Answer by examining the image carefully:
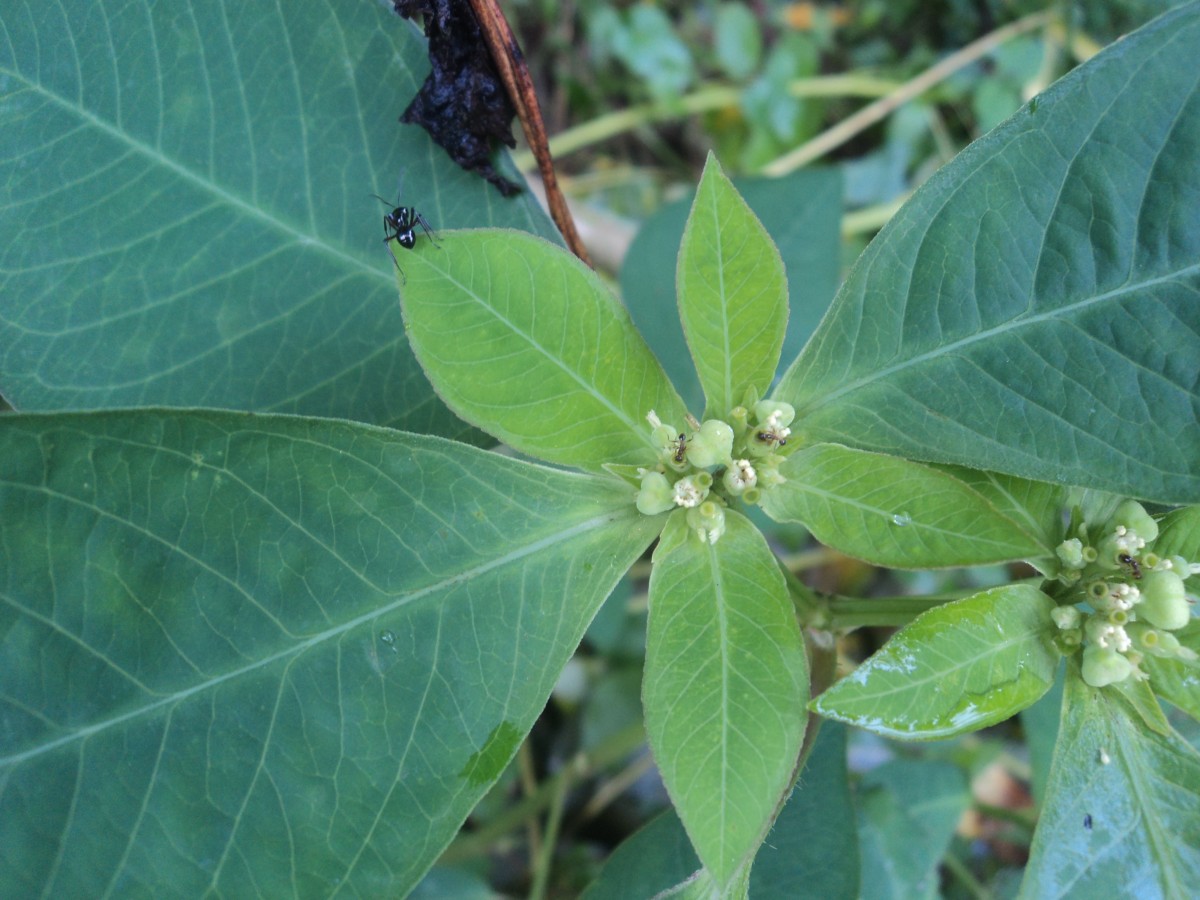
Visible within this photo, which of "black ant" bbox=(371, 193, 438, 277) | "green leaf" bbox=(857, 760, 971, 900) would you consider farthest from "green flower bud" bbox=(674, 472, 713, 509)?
"green leaf" bbox=(857, 760, 971, 900)

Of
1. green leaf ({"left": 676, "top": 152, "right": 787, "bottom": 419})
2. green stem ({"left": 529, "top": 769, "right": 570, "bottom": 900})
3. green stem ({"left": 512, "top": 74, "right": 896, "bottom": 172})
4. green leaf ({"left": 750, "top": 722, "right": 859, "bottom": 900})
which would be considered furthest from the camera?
green stem ({"left": 512, "top": 74, "right": 896, "bottom": 172})

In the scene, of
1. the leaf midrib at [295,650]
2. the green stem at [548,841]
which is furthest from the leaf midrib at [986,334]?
the green stem at [548,841]

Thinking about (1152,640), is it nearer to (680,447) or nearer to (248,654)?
(680,447)

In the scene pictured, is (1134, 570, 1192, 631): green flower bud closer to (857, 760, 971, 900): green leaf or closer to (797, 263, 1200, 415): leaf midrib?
(797, 263, 1200, 415): leaf midrib

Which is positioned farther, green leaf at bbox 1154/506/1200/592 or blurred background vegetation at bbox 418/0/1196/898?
blurred background vegetation at bbox 418/0/1196/898

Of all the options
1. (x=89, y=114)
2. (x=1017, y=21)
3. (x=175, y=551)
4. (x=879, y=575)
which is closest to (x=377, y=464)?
(x=175, y=551)

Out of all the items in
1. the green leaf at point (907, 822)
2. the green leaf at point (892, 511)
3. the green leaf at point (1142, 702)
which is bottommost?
the green leaf at point (907, 822)

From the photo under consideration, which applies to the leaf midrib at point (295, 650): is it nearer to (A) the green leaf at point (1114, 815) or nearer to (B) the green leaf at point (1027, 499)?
(B) the green leaf at point (1027, 499)
